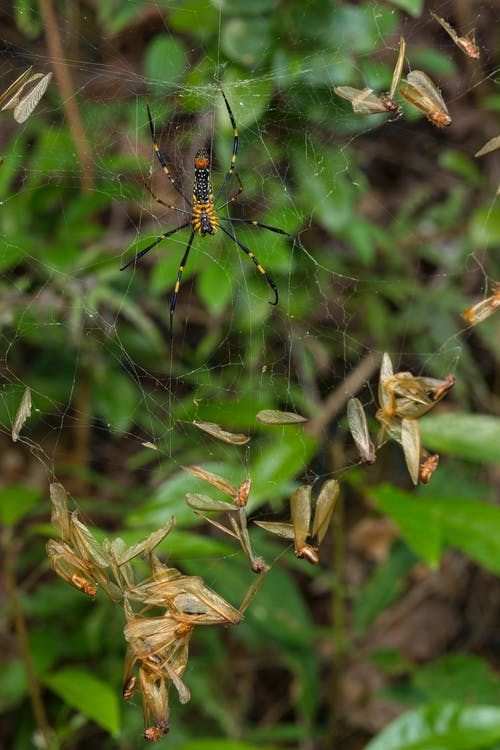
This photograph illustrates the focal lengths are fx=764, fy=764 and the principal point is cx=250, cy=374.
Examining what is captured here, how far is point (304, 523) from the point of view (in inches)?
56.6

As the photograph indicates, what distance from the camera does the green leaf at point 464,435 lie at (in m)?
2.25

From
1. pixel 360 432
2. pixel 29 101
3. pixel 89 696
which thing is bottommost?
pixel 89 696

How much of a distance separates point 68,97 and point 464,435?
1785 millimetres

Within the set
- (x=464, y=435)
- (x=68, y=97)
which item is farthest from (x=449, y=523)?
(x=68, y=97)

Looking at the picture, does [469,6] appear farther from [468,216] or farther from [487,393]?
[487,393]

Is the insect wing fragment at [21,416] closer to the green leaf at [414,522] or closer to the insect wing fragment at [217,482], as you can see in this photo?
the insect wing fragment at [217,482]

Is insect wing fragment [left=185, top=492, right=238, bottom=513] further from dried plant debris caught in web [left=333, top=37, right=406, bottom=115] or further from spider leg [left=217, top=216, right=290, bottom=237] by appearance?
spider leg [left=217, top=216, right=290, bottom=237]

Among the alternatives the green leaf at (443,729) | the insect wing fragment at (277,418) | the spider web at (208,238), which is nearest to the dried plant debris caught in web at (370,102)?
the spider web at (208,238)

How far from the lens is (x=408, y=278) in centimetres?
380

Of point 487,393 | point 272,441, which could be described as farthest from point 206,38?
point 487,393

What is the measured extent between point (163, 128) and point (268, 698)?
2765mm

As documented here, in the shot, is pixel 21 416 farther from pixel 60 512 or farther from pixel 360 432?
pixel 360 432

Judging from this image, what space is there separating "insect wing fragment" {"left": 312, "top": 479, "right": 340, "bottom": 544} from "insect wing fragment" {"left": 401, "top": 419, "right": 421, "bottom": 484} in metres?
0.15

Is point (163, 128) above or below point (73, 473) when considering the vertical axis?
above
